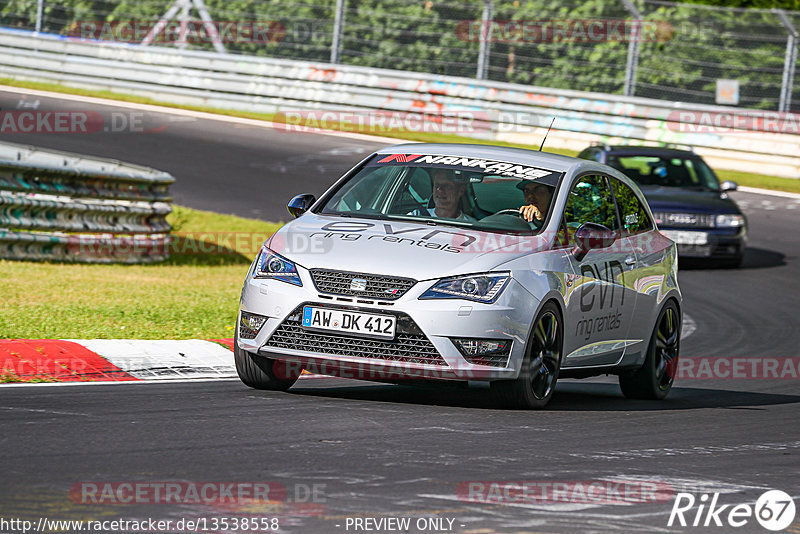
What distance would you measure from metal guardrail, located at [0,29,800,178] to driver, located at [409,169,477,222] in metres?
18.1

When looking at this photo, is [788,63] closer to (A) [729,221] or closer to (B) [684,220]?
(A) [729,221]

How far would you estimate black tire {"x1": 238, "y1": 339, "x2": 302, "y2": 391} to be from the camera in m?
8.20

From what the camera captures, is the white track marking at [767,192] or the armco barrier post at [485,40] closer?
the white track marking at [767,192]

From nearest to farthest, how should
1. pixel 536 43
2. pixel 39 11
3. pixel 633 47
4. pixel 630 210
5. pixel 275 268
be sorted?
pixel 275 268 → pixel 630 210 → pixel 633 47 → pixel 536 43 → pixel 39 11

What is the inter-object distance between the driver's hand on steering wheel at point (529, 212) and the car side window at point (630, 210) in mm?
1095

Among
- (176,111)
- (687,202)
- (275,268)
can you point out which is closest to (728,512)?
(275,268)

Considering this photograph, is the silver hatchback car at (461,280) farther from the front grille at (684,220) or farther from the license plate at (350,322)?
the front grille at (684,220)

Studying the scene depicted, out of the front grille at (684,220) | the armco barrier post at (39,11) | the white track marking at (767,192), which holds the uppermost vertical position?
the armco barrier post at (39,11)

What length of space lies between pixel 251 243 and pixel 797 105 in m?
12.5

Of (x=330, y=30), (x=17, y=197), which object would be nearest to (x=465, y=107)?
(x=330, y=30)

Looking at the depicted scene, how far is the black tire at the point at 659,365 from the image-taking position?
32.0 feet

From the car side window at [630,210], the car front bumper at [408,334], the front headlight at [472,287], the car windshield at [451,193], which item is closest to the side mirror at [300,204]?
the car windshield at [451,193]

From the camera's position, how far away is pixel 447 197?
8719 mm

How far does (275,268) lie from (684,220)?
36.1 feet
